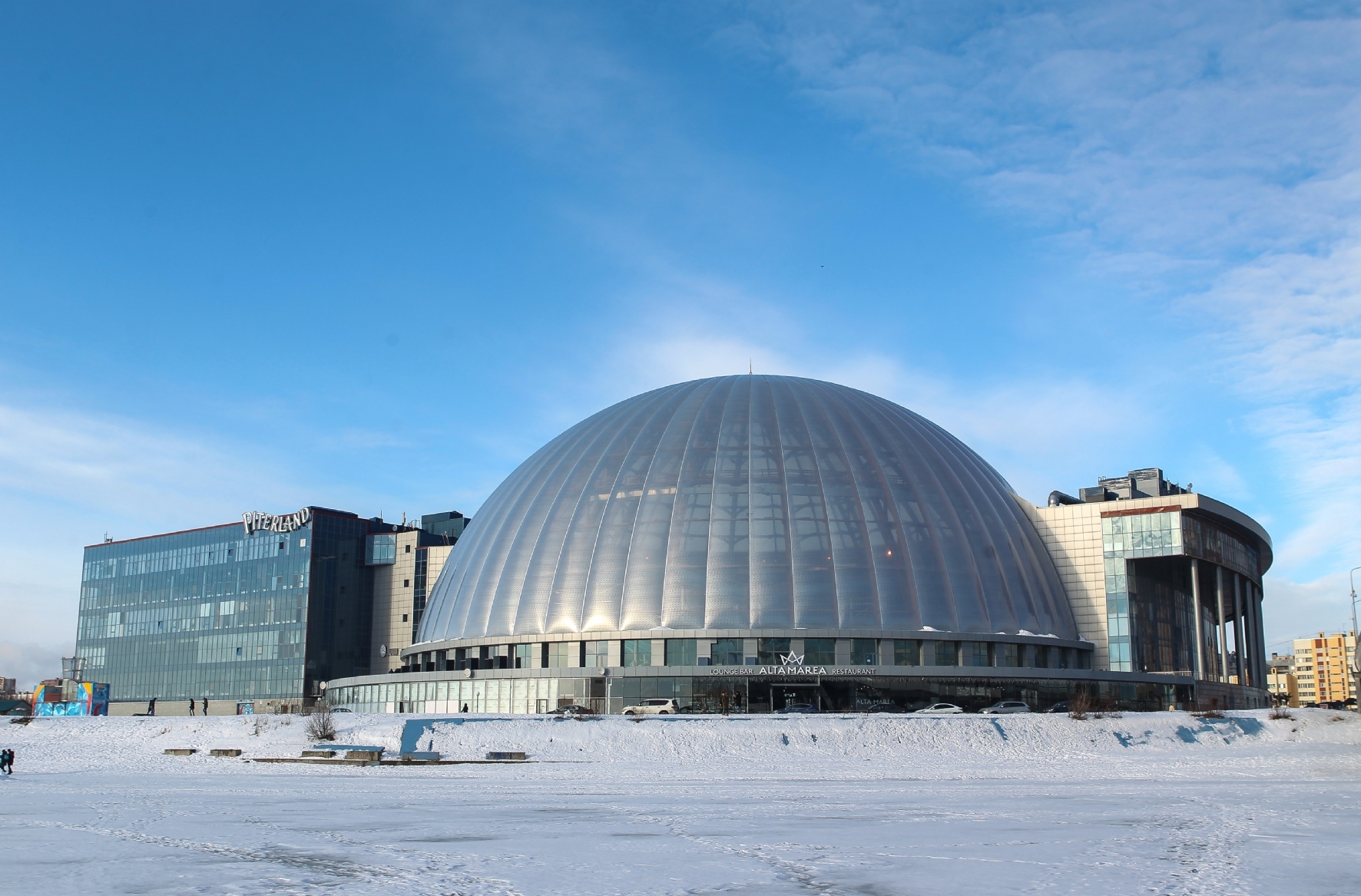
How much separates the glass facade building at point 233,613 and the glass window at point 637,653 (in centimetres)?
4699

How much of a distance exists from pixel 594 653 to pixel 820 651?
12.5 meters

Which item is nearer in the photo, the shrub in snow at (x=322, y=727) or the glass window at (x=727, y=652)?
the shrub in snow at (x=322, y=727)

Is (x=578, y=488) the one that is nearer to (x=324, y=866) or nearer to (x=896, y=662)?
(x=896, y=662)

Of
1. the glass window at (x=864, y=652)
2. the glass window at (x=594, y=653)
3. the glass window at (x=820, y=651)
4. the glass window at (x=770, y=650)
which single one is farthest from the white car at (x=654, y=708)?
the glass window at (x=864, y=652)

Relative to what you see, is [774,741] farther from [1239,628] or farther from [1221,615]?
[1239,628]

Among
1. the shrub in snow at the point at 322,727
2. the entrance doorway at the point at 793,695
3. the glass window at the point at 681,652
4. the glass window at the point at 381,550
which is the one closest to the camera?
the shrub in snow at the point at 322,727

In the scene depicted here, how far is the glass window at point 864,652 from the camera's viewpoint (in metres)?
63.8

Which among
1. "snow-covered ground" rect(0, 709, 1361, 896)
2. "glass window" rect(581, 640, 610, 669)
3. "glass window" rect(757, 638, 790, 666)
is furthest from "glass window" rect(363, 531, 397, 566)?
"snow-covered ground" rect(0, 709, 1361, 896)

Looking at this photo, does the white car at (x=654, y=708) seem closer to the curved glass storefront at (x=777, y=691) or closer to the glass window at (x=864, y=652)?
the curved glass storefront at (x=777, y=691)

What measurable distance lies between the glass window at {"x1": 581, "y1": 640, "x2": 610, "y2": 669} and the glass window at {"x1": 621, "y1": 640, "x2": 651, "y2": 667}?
1.03m

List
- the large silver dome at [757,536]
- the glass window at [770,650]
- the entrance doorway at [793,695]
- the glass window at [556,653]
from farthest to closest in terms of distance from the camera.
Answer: the glass window at [556,653], the large silver dome at [757,536], the glass window at [770,650], the entrance doorway at [793,695]

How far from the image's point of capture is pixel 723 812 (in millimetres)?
24766

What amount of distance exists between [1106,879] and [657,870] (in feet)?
20.0

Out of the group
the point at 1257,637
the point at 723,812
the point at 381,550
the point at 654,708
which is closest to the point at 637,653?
the point at 654,708
